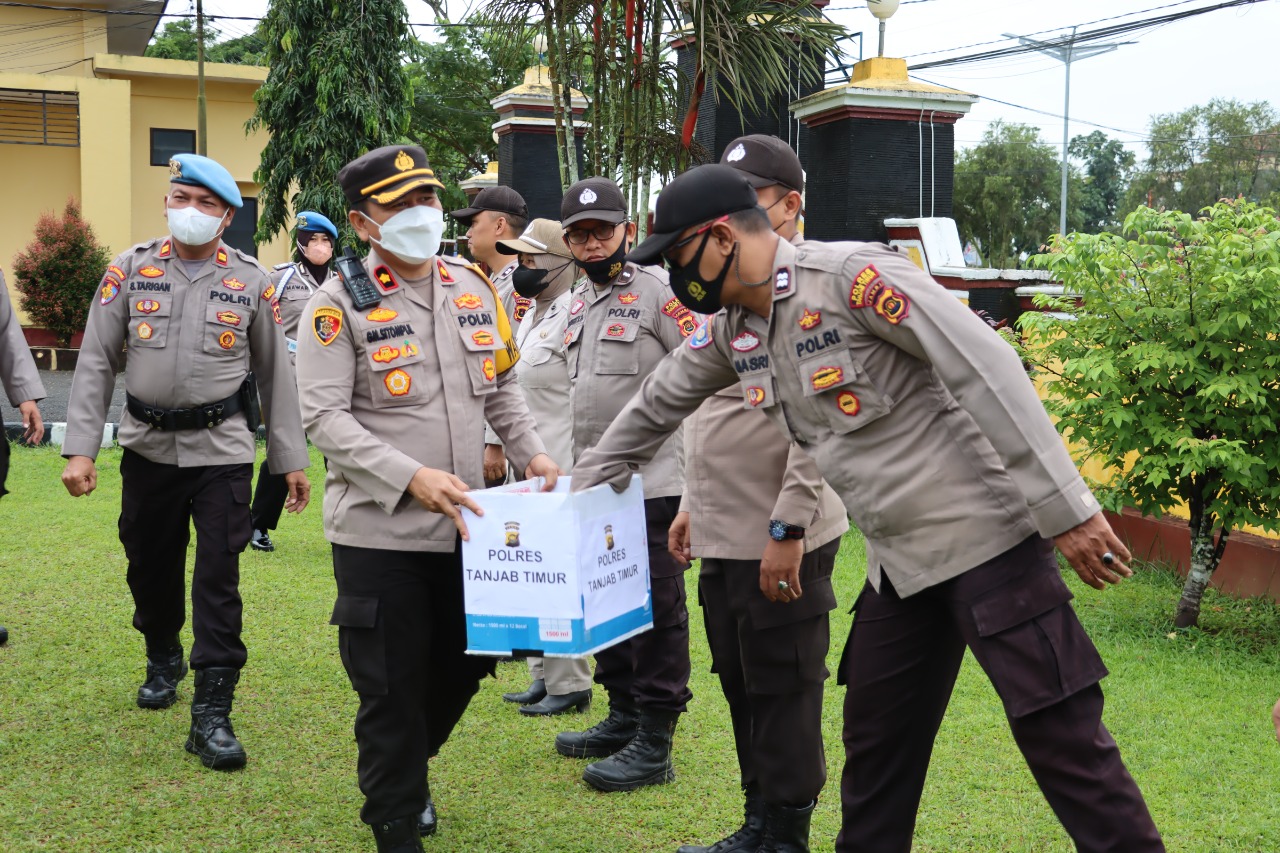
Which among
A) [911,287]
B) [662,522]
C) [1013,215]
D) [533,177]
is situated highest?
[1013,215]

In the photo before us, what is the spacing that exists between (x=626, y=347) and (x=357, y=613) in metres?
1.45

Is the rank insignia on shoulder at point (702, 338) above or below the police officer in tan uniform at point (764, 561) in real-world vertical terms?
above

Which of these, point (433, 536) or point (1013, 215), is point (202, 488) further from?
point (1013, 215)

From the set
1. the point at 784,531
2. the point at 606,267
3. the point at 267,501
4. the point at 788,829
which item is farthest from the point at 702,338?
the point at 267,501

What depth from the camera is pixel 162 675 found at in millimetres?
4910

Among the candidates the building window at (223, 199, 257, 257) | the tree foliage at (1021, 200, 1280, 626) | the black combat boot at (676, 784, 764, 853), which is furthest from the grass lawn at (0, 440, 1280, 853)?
the building window at (223, 199, 257, 257)

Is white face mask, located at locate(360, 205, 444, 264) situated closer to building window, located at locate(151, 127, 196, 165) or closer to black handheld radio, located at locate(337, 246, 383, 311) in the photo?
black handheld radio, located at locate(337, 246, 383, 311)

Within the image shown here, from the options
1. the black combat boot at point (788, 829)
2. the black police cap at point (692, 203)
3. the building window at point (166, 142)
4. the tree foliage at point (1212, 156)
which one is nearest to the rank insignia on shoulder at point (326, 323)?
the black police cap at point (692, 203)

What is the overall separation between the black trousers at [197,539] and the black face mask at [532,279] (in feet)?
4.32

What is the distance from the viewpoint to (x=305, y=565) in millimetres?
7348

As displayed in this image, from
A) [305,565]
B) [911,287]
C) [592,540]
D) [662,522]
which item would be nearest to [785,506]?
[592,540]

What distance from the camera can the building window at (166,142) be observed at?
26500 mm

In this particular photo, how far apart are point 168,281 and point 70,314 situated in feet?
62.9

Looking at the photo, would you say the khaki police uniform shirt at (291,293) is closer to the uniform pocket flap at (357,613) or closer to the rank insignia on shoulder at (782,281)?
the uniform pocket flap at (357,613)
